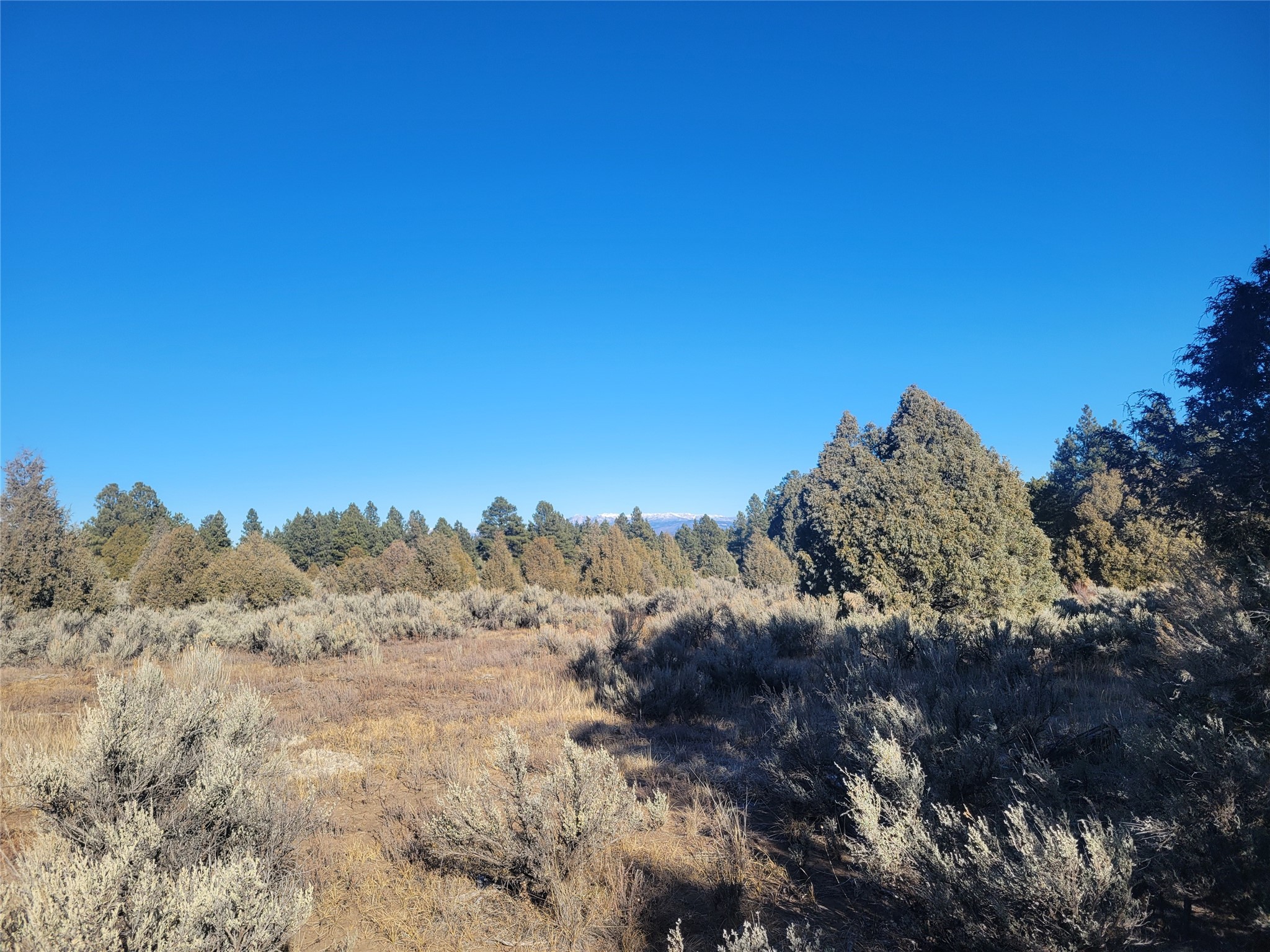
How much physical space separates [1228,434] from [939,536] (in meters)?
8.19

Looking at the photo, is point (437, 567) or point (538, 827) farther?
point (437, 567)

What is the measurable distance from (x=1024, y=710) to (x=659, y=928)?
364cm

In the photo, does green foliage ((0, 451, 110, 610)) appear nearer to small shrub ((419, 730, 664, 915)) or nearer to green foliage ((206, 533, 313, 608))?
green foliage ((206, 533, 313, 608))

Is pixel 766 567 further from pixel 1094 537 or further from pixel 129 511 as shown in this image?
pixel 129 511

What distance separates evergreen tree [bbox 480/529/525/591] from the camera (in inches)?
1059

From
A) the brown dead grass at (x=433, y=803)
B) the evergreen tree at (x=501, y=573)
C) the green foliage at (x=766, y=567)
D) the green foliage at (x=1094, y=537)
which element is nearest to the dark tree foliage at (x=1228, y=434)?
the brown dead grass at (x=433, y=803)

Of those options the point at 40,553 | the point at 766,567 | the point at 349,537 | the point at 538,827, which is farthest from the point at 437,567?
the point at 349,537

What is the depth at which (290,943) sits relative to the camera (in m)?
3.01

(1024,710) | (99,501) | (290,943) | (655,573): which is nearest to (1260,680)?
(1024,710)

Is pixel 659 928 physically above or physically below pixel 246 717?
below

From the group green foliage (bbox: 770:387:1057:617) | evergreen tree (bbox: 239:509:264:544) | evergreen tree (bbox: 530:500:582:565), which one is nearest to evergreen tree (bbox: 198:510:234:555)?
evergreen tree (bbox: 239:509:264:544)

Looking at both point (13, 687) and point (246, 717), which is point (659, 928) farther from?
point (13, 687)

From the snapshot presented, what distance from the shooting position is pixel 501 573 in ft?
90.0

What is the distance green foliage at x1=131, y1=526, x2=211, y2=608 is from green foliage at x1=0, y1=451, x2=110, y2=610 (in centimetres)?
445
